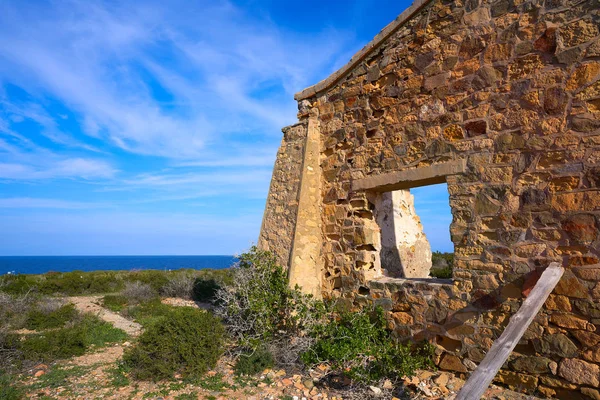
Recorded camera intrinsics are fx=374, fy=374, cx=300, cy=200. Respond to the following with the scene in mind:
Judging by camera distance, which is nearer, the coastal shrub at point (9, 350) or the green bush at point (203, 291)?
the coastal shrub at point (9, 350)

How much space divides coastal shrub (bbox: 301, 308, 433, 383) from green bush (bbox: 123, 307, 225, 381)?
1.17 metres

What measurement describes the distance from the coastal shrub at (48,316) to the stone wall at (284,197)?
391 centimetres

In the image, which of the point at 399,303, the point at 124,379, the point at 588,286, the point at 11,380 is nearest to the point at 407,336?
the point at 399,303

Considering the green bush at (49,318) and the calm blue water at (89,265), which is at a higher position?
the green bush at (49,318)

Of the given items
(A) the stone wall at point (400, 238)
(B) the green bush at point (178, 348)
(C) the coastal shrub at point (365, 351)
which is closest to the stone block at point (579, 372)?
(C) the coastal shrub at point (365, 351)

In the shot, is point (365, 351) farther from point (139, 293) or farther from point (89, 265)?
point (89, 265)

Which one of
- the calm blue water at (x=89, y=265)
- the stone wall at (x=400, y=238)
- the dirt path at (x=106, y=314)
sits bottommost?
the calm blue water at (x=89, y=265)

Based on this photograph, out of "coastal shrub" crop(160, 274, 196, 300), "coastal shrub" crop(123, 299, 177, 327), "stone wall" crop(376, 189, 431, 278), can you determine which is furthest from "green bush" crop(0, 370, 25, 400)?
"stone wall" crop(376, 189, 431, 278)

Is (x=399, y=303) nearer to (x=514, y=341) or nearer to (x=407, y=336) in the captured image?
(x=407, y=336)

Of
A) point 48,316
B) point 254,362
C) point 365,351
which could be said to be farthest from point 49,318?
point 365,351

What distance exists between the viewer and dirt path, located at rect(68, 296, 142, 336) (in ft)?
21.5

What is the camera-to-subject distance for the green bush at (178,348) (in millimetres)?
4180

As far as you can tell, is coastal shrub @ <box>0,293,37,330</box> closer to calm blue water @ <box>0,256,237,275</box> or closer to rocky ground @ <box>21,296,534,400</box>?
rocky ground @ <box>21,296,534,400</box>

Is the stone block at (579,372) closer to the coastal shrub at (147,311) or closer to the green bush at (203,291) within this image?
the coastal shrub at (147,311)
